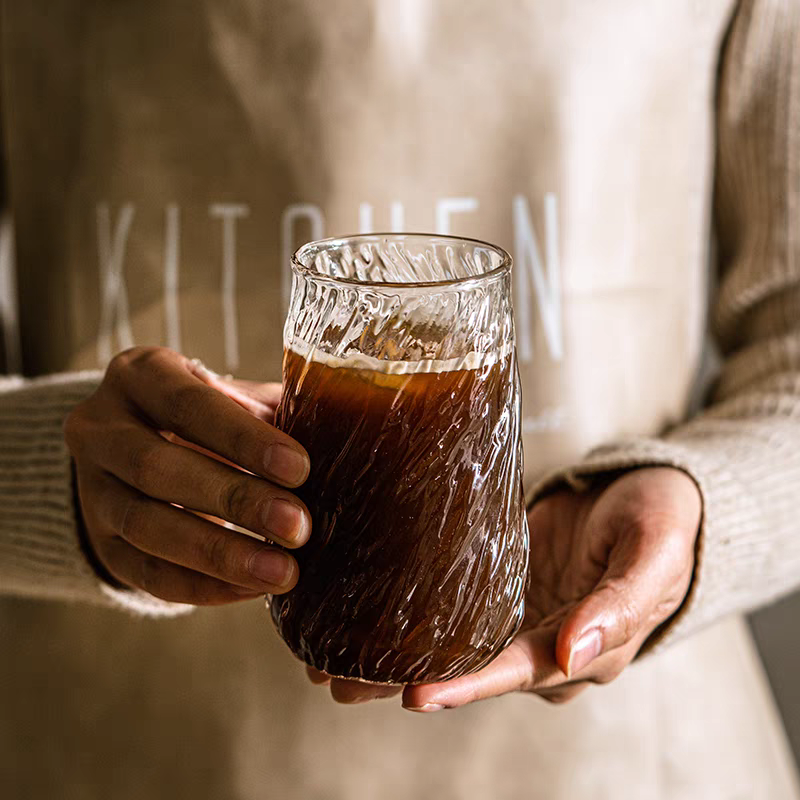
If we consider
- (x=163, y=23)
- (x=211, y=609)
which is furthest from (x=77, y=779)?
(x=163, y=23)

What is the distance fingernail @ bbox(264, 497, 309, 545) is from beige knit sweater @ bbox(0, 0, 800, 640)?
0.21 m

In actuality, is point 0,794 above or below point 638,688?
below

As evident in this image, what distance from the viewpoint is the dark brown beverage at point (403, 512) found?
0.45 m

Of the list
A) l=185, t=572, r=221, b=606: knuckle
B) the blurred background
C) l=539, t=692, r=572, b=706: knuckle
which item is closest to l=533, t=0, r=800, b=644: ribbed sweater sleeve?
l=539, t=692, r=572, b=706: knuckle

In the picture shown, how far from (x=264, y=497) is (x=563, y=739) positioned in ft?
1.54

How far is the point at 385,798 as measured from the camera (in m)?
0.81

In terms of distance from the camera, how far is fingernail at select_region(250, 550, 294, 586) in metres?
0.47

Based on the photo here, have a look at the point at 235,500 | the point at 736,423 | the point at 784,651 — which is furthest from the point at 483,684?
the point at 784,651

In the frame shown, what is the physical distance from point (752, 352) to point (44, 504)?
23.3 inches

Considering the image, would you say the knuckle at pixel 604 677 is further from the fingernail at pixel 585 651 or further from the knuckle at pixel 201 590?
the knuckle at pixel 201 590

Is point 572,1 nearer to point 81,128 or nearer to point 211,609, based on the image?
point 81,128

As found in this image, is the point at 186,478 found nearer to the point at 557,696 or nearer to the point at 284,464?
the point at 284,464

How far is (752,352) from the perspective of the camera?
34.6 inches

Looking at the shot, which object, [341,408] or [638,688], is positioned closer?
[341,408]
